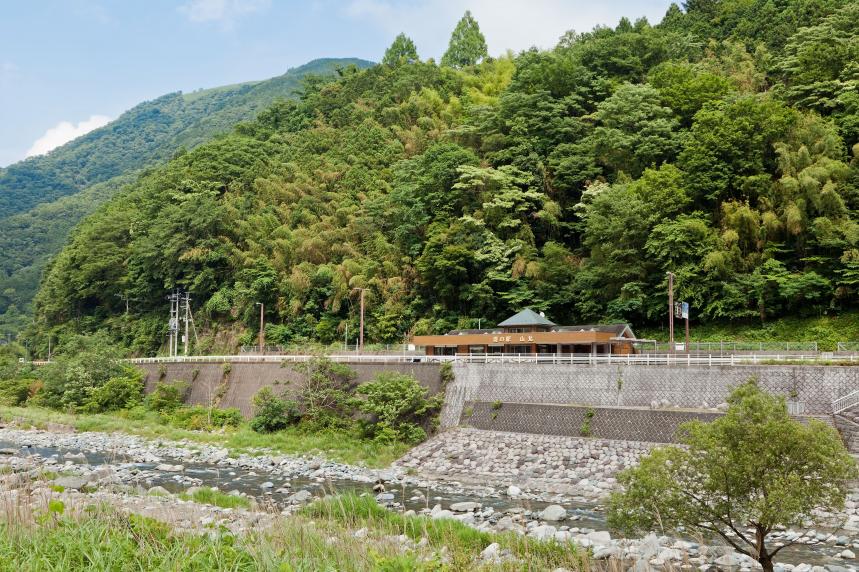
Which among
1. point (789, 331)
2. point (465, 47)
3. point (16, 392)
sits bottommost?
point (16, 392)

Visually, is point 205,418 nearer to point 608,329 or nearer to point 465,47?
point 608,329

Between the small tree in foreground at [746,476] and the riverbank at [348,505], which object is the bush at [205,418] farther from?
the small tree in foreground at [746,476]

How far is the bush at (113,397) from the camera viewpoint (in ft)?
142

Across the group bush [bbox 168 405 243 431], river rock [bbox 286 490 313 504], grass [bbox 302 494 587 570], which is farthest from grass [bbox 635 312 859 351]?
grass [bbox 302 494 587 570]

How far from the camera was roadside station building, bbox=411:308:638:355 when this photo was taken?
109 feet

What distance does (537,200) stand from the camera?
148ft

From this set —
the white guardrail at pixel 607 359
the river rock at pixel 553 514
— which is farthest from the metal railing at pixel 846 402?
the river rock at pixel 553 514

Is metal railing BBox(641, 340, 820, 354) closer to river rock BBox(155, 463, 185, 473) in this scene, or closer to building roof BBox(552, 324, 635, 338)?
building roof BBox(552, 324, 635, 338)

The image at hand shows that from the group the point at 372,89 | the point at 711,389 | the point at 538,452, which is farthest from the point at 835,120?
the point at 372,89

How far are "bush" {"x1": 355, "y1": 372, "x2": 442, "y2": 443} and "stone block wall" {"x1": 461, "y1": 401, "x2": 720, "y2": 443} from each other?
1913mm

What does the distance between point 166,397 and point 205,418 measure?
5900mm

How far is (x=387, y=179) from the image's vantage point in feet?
197

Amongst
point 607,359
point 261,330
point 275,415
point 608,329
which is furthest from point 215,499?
point 261,330

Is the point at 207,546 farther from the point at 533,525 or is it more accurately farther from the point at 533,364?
the point at 533,364
